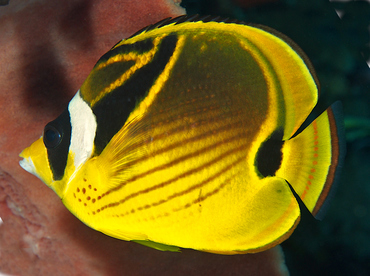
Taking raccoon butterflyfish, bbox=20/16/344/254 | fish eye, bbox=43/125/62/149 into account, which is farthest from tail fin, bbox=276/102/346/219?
fish eye, bbox=43/125/62/149

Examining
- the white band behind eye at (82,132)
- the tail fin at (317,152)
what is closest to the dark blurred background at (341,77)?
the tail fin at (317,152)

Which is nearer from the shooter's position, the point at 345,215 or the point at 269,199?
the point at 269,199

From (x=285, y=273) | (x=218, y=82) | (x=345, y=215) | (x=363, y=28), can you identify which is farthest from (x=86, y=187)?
(x=363, y=28)

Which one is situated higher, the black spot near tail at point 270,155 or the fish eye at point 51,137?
the fish eye at point 51,137

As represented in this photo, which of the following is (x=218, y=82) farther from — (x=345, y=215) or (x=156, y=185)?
(x=345, y=215)

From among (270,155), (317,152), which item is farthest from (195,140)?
(317,152)

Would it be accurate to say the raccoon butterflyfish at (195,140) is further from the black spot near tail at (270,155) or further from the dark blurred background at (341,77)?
the dark blurred background at (341,77)
